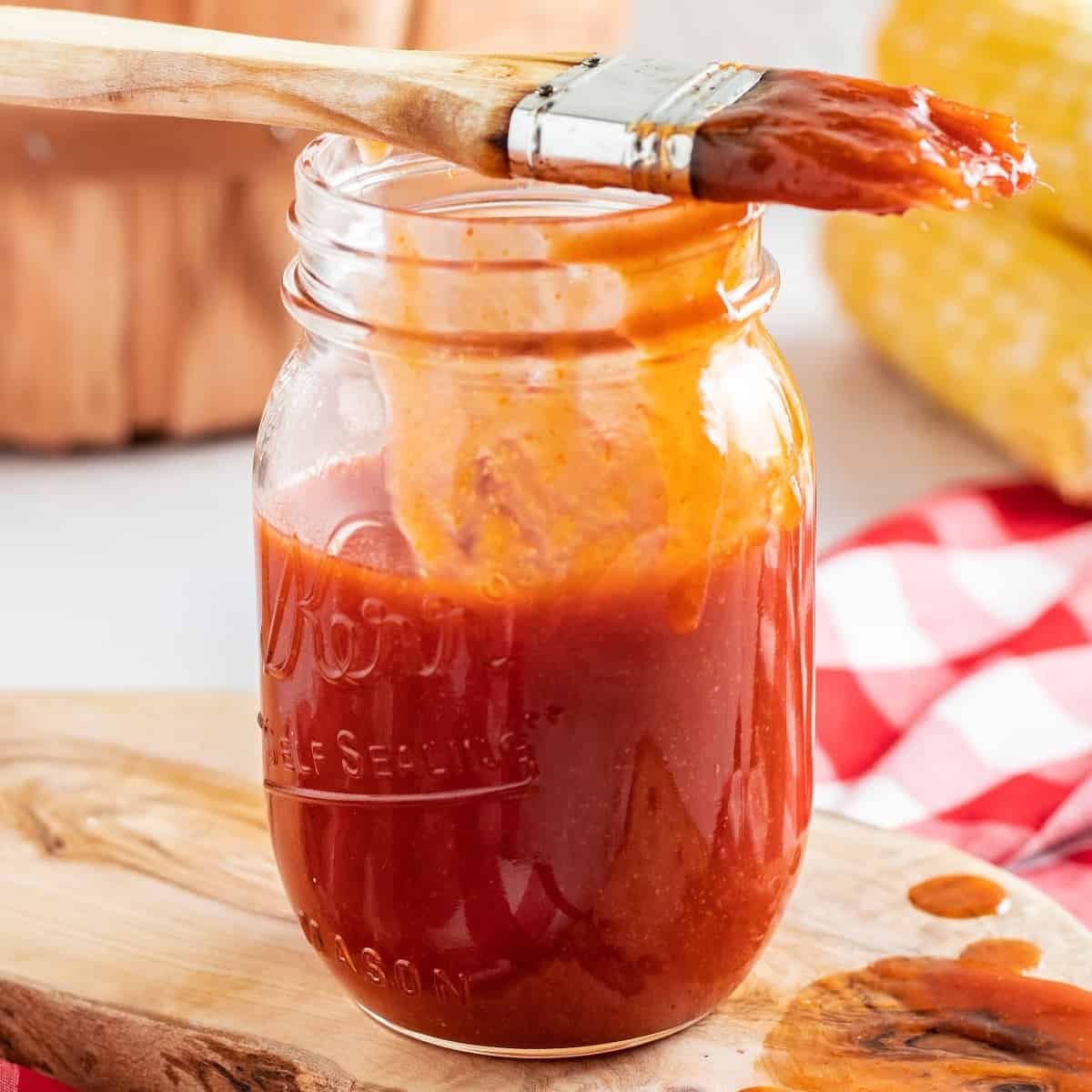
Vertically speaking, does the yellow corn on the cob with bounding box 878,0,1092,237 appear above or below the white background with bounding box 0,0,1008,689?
above

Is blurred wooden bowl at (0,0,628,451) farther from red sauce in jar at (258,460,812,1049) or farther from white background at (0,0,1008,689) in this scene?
red sauce in jar at (258,460,812,1049)

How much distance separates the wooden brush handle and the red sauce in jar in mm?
141

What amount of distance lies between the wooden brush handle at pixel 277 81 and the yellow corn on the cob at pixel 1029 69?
89cm

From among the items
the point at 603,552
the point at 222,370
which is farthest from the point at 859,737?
the point at 222,370

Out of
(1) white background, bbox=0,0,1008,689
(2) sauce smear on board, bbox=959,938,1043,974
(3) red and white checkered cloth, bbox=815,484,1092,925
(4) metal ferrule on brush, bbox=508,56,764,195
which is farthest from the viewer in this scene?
(1) white background, bbox=0,0,1008,689

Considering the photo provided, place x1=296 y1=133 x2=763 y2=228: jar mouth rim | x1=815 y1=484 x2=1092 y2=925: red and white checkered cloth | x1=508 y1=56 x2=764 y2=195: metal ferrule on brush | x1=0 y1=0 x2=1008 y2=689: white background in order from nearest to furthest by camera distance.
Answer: x1=508 y1=56 x2=764 y2=195: metal ferrule on brush < x1=296 y1=133 x2=763 y2=228: jar mouth rim < x1=815 y1=484 x2=1092 y2=925: red and white checkered cloth < x1=0 y1=0 x2=1008 y2=689: white background

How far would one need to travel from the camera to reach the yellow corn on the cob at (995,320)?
155cm

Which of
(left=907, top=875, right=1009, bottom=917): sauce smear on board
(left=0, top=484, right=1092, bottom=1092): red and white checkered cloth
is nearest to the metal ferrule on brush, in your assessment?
(left=907, top=875, right=1009, bottom=917): sauce smear on board

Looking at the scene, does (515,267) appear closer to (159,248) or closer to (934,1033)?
(934,1033)

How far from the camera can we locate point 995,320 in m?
1.64

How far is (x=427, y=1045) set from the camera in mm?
852

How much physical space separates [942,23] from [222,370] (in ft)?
2.32

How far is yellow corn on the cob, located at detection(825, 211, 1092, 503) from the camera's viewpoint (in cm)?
155

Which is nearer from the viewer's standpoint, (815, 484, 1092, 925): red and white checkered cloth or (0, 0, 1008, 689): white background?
(815, 484, 1092, 925): red and white checkered cloth
